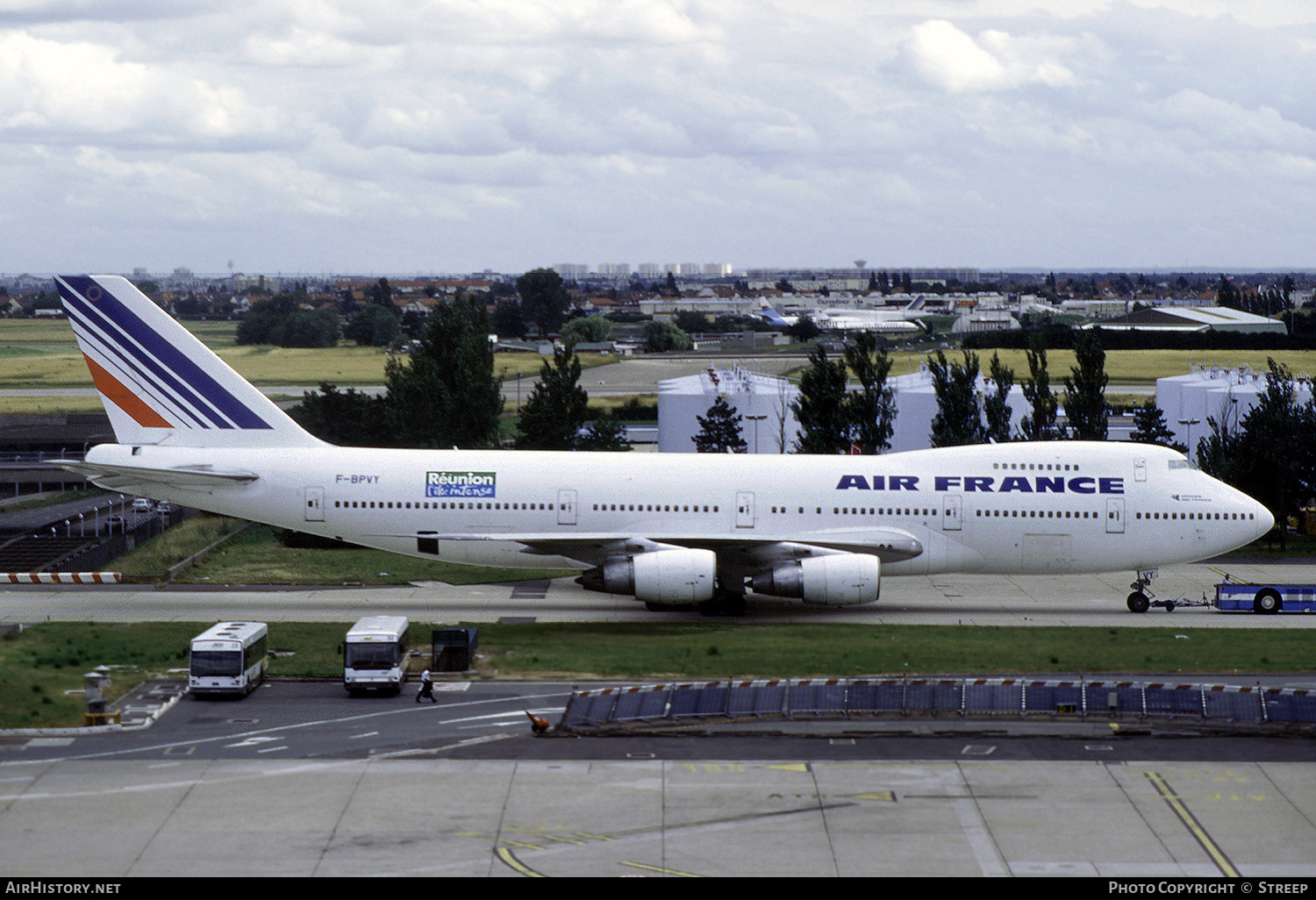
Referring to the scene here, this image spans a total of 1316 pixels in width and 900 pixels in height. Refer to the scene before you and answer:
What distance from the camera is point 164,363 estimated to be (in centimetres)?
4716

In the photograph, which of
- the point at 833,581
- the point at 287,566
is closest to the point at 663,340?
the point at 287,566

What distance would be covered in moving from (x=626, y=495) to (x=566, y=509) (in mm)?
2075

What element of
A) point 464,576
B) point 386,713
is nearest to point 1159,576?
point 464,576

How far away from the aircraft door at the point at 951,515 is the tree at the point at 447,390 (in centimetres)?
3218

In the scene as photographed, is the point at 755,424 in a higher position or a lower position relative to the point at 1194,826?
higher

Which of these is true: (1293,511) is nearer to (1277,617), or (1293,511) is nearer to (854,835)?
(1277,617)

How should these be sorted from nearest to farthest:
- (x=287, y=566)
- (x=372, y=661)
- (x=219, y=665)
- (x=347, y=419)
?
(x=219, y=665)
(x=372, y=661)
(x=287, y=566)
(x=347, y=419)

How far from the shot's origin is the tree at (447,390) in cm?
7406

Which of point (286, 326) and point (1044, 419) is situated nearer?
point (1044, 419)

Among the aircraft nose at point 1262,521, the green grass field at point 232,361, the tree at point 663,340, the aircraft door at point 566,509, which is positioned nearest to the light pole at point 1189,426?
the aircraft nose at point 1262,521

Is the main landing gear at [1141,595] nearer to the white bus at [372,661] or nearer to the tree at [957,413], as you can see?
the tree at [957,413]

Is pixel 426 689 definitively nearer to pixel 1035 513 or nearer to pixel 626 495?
pixel 626 495

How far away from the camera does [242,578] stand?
173 ft

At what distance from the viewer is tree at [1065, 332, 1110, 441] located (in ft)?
231
